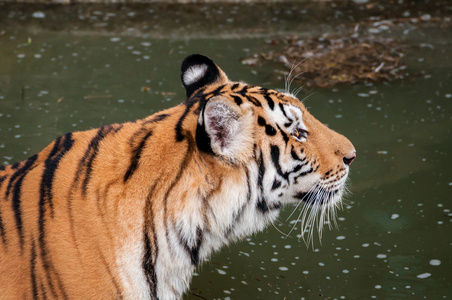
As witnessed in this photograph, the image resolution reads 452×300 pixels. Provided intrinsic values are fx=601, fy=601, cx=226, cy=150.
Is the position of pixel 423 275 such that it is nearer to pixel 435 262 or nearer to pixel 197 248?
pixel 435 262

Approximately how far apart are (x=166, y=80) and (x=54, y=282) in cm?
269

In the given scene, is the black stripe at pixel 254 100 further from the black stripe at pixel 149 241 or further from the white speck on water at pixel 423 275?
the white speck on water at pixel 423 275

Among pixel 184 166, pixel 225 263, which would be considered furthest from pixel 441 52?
pixel 184 166

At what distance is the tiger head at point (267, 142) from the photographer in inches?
62.9

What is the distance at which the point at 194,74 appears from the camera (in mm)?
1923

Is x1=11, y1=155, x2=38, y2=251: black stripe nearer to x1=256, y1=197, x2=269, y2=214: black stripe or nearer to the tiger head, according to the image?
the tiger head

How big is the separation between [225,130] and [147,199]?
29cm

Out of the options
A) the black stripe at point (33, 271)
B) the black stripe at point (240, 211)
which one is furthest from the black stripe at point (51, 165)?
the black stripe at point (240, 211)

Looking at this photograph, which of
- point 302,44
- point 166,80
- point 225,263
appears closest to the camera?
point 225,263

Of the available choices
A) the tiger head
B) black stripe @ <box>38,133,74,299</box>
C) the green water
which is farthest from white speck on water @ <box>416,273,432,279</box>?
black stripe @ <box>38,133,74,299</box>

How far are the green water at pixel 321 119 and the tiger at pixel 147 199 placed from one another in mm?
760

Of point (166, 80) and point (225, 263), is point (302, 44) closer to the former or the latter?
point (166, 80)

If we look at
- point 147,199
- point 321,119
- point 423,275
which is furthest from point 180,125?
point 321,119

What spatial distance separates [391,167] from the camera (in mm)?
3201
